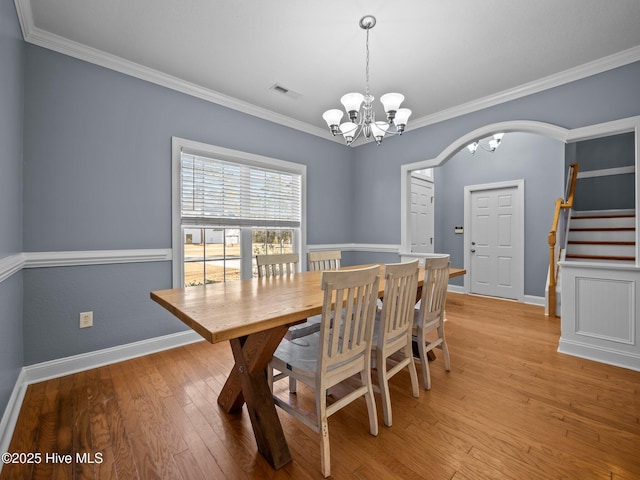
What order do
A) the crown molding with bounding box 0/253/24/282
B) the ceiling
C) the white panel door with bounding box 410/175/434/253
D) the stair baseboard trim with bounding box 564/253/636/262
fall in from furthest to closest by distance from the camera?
1. the white panel door with bounding box 410/175/434/253
2. the stair baseboard trim with bounding box 564/253/636/262
3. the ceiling
4. the crown molding with bounding box 0/253/24/282

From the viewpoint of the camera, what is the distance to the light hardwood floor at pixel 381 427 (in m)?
1.42

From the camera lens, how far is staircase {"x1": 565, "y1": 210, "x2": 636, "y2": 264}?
3652 mm

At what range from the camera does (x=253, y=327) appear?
1220 millimetres

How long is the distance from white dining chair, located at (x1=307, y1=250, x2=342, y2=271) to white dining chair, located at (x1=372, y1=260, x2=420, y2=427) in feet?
4.10

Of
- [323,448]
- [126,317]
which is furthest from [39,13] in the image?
[323,448]

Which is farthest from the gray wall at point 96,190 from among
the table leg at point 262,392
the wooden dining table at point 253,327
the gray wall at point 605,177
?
the gray wall at point 605,177

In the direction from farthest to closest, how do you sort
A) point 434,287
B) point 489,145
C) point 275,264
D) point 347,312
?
1. point 489,145
2. point 275,264
3. point 434,287
4. point 347,312

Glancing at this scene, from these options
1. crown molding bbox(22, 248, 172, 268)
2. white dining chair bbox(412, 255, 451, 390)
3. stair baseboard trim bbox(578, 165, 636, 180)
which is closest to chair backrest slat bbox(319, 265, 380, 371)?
white dining chair bbox(412, 255, 451, 390)

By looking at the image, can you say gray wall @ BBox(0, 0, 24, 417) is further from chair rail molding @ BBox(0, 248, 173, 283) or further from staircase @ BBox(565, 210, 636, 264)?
staircase @ BBox(565, 210, 636, 264)

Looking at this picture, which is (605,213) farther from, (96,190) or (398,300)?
(96,190)

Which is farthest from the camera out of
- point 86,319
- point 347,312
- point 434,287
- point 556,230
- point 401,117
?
point 556,230

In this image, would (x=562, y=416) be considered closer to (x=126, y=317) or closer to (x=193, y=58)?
(x=126, y=317)

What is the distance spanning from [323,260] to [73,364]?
2321 mm

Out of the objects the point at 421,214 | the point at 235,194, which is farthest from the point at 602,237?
the point at 235,194
